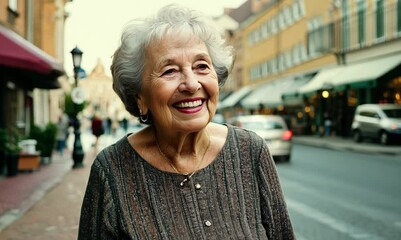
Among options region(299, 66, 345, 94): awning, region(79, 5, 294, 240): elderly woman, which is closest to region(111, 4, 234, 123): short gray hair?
region(79, 5, 294, 240): elderly woman

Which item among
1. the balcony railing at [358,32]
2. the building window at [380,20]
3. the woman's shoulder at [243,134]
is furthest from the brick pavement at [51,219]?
the building window at [380,20]

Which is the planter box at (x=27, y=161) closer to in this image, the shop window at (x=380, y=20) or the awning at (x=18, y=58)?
the awning at (x=18, y=58)

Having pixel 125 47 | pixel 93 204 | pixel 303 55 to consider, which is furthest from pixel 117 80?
pixel 303 55

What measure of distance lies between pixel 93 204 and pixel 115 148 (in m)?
0.23

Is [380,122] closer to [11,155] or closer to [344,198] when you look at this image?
[344,198]

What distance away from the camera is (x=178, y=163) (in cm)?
199

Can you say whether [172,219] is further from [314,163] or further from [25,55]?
[314,163]

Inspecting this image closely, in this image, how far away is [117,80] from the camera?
2.04 m

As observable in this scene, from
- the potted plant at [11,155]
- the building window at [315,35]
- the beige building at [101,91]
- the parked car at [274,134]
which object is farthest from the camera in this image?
the building window at [315,35]

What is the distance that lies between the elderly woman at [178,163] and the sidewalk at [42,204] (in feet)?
15.7

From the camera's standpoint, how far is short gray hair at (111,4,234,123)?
1906mm

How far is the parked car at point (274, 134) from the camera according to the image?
1716cm

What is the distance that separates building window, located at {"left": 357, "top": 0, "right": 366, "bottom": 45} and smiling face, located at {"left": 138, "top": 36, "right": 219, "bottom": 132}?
91.3 ft

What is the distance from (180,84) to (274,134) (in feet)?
51.3
